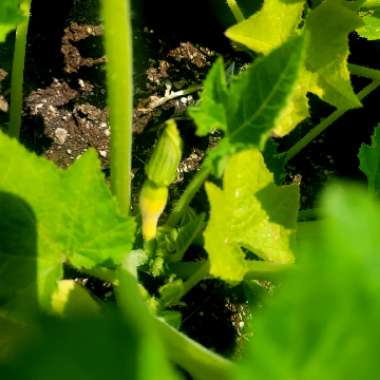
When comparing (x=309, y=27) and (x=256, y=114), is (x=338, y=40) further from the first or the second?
(x=256, y=114)

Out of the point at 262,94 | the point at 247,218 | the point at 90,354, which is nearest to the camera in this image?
the point at 90,354

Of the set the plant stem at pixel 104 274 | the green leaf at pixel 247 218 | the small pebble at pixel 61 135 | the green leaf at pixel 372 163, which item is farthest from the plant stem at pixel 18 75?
the green leaf at pixel 372 163

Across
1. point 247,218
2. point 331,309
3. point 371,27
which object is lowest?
point 247,218

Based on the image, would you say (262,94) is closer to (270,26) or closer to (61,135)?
(270,26)

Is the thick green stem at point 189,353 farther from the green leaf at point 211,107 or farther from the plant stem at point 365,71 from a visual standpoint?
the plant stem at point 365,71

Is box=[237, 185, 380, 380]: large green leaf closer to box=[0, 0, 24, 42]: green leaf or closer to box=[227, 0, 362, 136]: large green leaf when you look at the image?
box=[0, 0, 24, 42]: green leaf

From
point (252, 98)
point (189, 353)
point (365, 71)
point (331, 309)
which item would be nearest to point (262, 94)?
point (252, 98)
